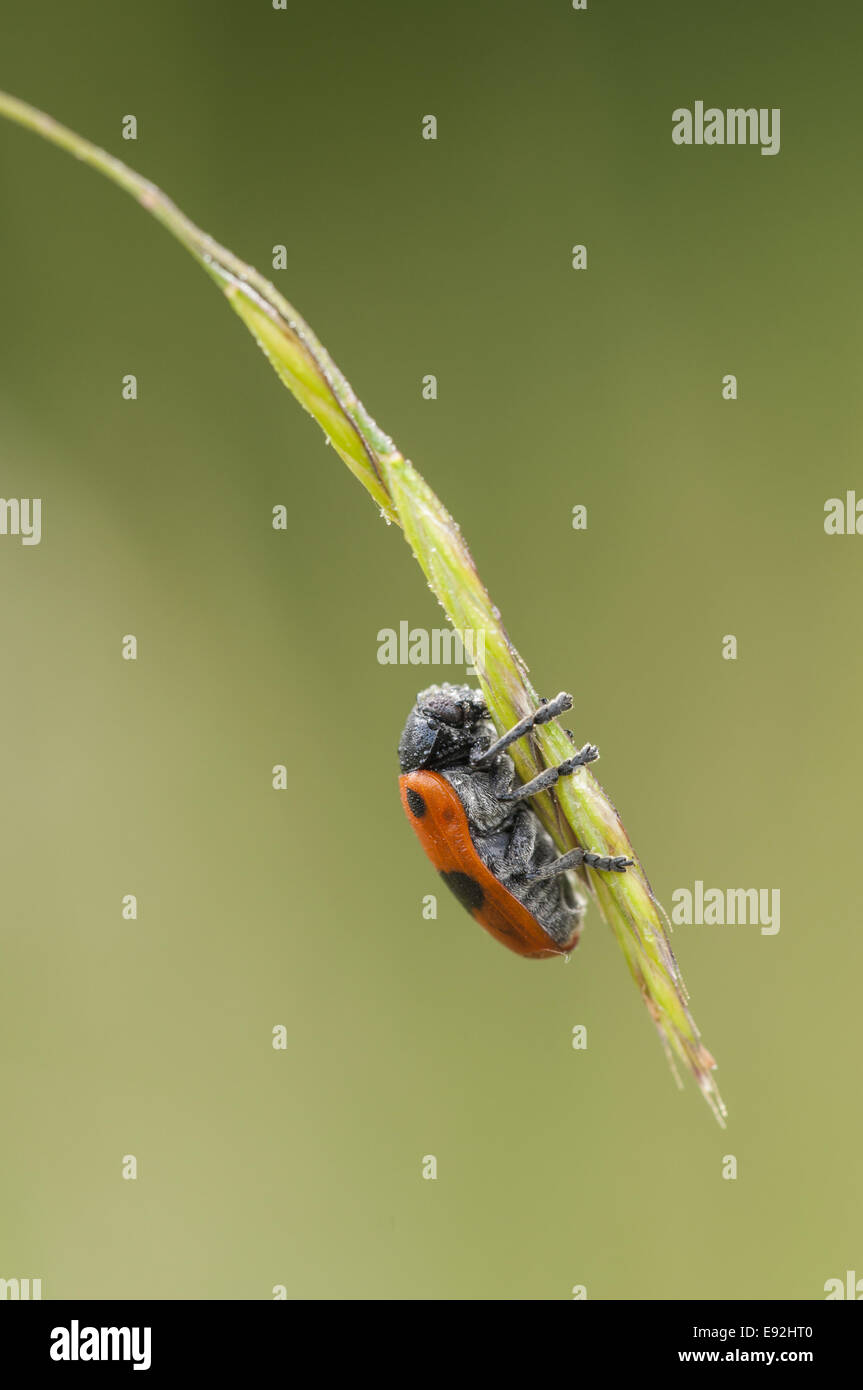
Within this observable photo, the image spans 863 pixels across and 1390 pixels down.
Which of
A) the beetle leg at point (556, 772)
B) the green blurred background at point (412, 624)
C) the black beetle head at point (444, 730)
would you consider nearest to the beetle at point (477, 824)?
the black beetle head at point (444, 730)

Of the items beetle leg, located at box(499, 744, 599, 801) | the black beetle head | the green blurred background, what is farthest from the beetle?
the green blurred background

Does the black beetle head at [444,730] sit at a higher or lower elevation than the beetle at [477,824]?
higher

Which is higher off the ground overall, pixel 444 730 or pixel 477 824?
pixel 444 730

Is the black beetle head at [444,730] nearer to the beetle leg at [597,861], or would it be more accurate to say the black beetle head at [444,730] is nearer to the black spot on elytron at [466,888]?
the black spot on elytron at [466,888]

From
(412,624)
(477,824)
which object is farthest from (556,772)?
(412,624)

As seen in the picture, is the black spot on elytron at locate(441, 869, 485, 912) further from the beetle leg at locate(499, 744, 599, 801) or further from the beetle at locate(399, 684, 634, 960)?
the beetle leg at locate(499, 744, 599, 801)

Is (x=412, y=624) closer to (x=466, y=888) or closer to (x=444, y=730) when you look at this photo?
(x=444, y=730)

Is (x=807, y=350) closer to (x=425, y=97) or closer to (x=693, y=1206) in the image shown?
(x=425, y=97)
